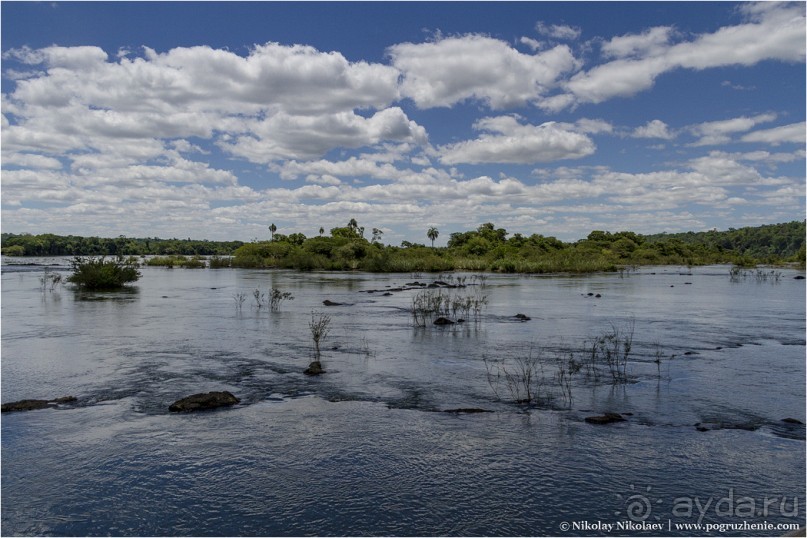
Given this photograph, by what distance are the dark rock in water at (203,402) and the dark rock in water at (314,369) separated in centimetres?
276

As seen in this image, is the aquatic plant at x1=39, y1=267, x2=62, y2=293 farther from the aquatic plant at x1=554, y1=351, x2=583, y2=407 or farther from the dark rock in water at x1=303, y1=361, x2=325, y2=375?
the aquatic plant at x1=554, y1=351, x2=583, y2=407

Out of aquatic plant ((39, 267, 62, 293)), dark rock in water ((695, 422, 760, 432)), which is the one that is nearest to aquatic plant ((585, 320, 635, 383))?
dark rock in water ((695, 422, 760, 432))

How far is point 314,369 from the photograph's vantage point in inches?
558

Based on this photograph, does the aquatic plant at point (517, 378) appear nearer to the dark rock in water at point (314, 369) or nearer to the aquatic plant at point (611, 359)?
the aquatic plant at point (611, 359)

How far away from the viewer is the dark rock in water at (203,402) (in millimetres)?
10914

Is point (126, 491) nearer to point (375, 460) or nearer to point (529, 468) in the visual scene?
point (375, 460)

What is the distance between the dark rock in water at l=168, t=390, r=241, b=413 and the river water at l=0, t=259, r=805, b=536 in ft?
0.93

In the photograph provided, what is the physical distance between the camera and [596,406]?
37.3ft

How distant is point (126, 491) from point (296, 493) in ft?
7.18

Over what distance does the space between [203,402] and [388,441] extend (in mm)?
3895

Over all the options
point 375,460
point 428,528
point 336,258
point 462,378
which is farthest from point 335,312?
point 336,258

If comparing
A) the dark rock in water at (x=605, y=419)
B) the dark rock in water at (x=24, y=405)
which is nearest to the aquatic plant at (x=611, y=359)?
the dark rock in water at (x=605, y=419)

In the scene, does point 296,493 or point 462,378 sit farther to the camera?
point 462,378

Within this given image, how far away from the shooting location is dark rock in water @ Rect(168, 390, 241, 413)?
35.8ft
